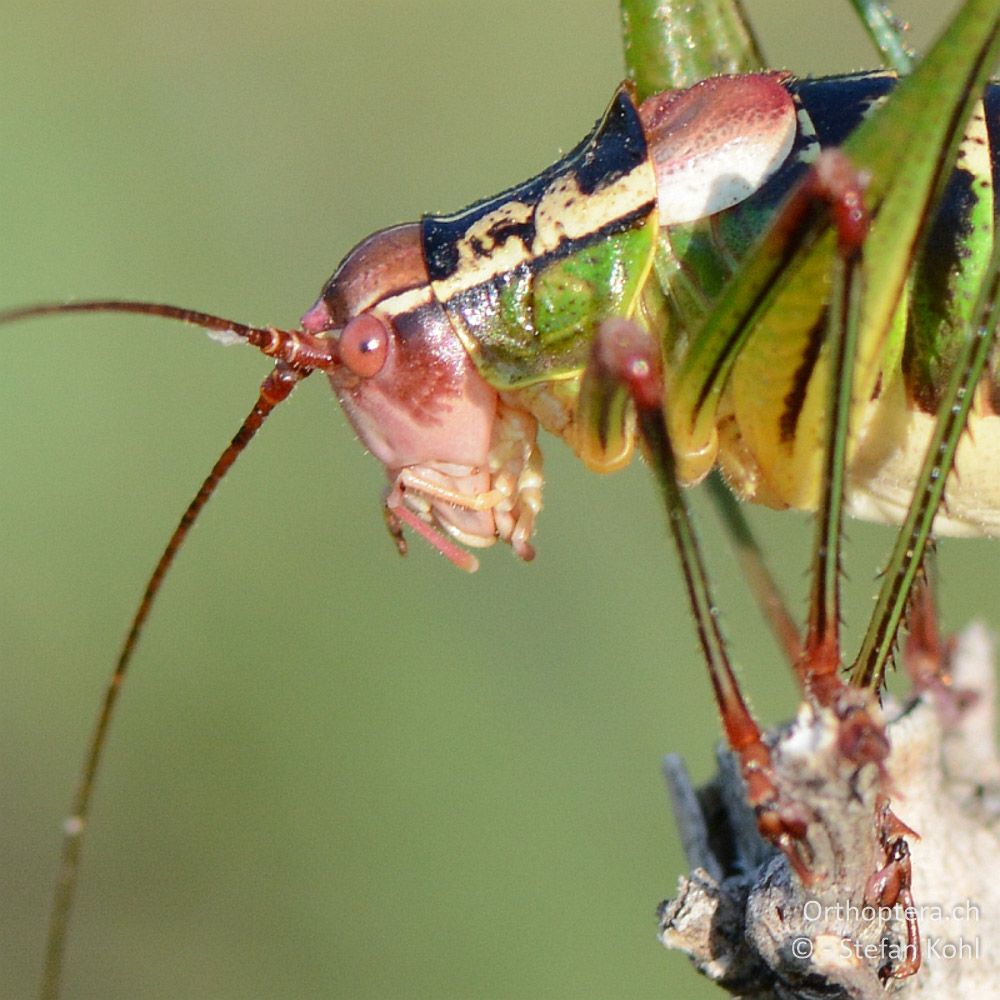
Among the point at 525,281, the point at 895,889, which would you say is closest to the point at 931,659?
the point at 895,889

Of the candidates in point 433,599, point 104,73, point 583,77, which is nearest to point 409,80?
point 583,77

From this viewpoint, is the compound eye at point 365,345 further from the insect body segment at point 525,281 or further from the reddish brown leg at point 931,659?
the reddish brown leg at point 931,659

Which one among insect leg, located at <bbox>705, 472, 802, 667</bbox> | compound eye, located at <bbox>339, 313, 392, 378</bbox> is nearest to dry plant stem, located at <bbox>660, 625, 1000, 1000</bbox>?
insect leg, located at <bbox>705, 472, 802, 667</bbox>

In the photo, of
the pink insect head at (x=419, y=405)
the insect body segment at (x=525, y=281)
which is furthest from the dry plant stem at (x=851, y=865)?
the insect body segment at (x=525, y=281)

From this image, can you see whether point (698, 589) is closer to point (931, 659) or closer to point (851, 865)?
point (851, 865)

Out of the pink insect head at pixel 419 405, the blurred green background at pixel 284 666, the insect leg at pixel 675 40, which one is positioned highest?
the insect leg at pixel 675 40

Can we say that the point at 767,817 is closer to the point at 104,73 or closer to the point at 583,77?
the point at 104,73

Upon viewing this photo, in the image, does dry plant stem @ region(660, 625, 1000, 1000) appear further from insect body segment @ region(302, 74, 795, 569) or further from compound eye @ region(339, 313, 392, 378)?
compound eye @ region(339, 313, 392, 378)
